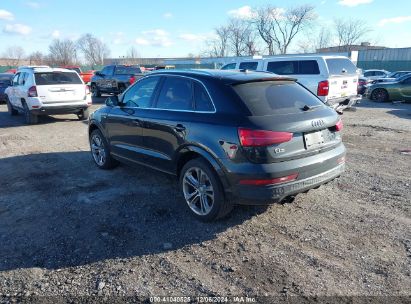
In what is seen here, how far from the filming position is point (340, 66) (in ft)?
38.2

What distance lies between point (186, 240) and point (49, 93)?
8938 millimetres

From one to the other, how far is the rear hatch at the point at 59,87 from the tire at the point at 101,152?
17.2 ft

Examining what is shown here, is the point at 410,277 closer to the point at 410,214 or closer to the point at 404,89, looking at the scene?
the point at 410,214

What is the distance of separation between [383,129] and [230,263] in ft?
27.8

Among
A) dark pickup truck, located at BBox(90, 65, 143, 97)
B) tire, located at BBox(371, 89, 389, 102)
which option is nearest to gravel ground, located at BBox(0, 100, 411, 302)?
tire, located at BBox(371, 89, 389, 102)

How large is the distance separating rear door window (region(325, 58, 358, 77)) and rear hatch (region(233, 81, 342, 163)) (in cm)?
752

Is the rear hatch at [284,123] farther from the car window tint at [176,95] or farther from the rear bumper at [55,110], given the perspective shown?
the rear bumper at [55,110]

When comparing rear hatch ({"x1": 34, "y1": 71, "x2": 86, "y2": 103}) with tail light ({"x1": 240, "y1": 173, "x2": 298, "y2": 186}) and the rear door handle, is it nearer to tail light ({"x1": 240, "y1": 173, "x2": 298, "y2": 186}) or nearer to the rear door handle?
the rear door handle

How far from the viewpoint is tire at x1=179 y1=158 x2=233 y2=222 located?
4020 millimetres

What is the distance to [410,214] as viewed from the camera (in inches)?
171

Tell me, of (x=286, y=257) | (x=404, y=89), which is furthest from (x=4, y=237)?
(x=404, y=89)

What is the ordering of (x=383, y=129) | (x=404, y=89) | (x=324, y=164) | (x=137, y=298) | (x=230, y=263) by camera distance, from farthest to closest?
(x=404, y=89) < (x=383, y=129) < (x=324, y=164) < (x=230, y=263) < (x=137, y=298)

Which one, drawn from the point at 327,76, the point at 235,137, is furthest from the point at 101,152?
the point at 327,76

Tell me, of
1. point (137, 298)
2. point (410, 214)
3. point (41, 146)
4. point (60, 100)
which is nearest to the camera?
point (137, 298)
